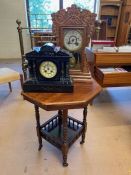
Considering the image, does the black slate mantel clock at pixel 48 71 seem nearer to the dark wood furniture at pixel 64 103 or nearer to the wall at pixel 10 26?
the dark wood furniture at pixel 64 103

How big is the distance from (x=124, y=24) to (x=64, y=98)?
3.74 metres

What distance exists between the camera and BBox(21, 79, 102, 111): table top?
863mm

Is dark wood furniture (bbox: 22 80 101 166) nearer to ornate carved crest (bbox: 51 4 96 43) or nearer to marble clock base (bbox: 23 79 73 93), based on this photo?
marble clock base (bbox: 23 79 73 93)

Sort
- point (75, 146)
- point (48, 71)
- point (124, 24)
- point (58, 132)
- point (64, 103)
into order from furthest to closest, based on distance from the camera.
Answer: point (124, 24)
point (75, 146)
point (58, 132)
point (48, 71)
point (64, 103)

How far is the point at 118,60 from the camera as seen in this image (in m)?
1.83

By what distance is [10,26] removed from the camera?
391cm

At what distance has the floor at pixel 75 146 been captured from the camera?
3.98ft

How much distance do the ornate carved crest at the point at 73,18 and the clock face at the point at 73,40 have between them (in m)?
0.05

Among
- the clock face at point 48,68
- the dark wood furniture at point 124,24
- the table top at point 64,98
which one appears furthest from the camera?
the dark wood furniture at point 124,24

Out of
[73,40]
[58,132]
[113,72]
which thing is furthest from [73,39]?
[113,72]

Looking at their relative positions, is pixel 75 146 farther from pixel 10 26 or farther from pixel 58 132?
pixel 10 26

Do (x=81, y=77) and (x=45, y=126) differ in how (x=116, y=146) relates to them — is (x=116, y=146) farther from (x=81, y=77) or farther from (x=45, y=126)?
(x=81, y=77)

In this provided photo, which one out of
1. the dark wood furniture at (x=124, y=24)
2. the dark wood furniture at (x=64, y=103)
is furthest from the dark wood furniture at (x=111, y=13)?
the dark wood furniture at (x=64, y=103)

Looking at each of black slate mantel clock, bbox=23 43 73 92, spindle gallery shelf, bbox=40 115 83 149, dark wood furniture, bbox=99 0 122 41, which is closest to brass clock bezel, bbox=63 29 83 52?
black slate mantel clock, bbox=23 43 73 92
